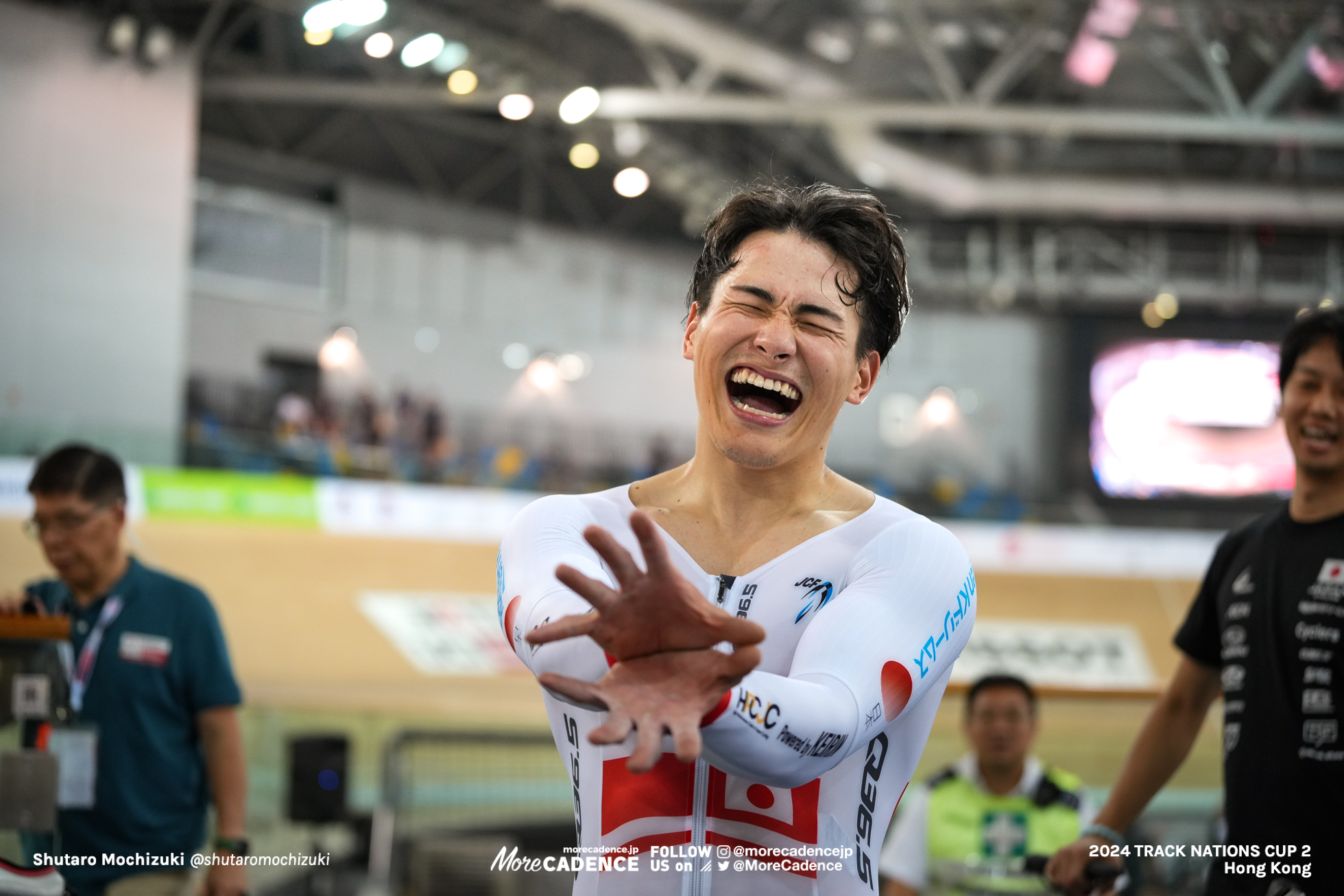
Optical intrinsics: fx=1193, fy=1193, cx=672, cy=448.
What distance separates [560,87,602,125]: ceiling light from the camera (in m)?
14.4

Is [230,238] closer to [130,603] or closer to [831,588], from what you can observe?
[130,603]

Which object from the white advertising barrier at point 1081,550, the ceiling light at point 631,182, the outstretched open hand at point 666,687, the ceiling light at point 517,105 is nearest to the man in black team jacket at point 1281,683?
the outstretched open hand at point 666,687

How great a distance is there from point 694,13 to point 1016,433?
39.2ft

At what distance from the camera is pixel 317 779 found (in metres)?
3.82

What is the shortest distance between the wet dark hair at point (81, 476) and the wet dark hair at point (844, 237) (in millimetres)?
2311

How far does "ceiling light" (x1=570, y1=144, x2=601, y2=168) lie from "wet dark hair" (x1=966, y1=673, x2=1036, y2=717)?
17788 millimetres

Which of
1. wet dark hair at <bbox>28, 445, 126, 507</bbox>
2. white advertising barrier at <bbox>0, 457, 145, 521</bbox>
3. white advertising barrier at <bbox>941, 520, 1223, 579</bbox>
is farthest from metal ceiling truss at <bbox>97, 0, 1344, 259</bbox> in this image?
wet dark hair at <bbox>28, 445, 126, 507</bbox>

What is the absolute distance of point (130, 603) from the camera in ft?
11.0

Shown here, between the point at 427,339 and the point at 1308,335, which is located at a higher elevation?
the point at 427,339

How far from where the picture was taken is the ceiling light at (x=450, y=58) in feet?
50.7

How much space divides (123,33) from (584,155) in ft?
27.3

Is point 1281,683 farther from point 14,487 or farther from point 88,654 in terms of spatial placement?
point 14,487

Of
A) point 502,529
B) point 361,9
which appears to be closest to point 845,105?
point 502,529

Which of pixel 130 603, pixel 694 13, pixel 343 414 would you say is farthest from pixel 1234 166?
pixel 130 603
